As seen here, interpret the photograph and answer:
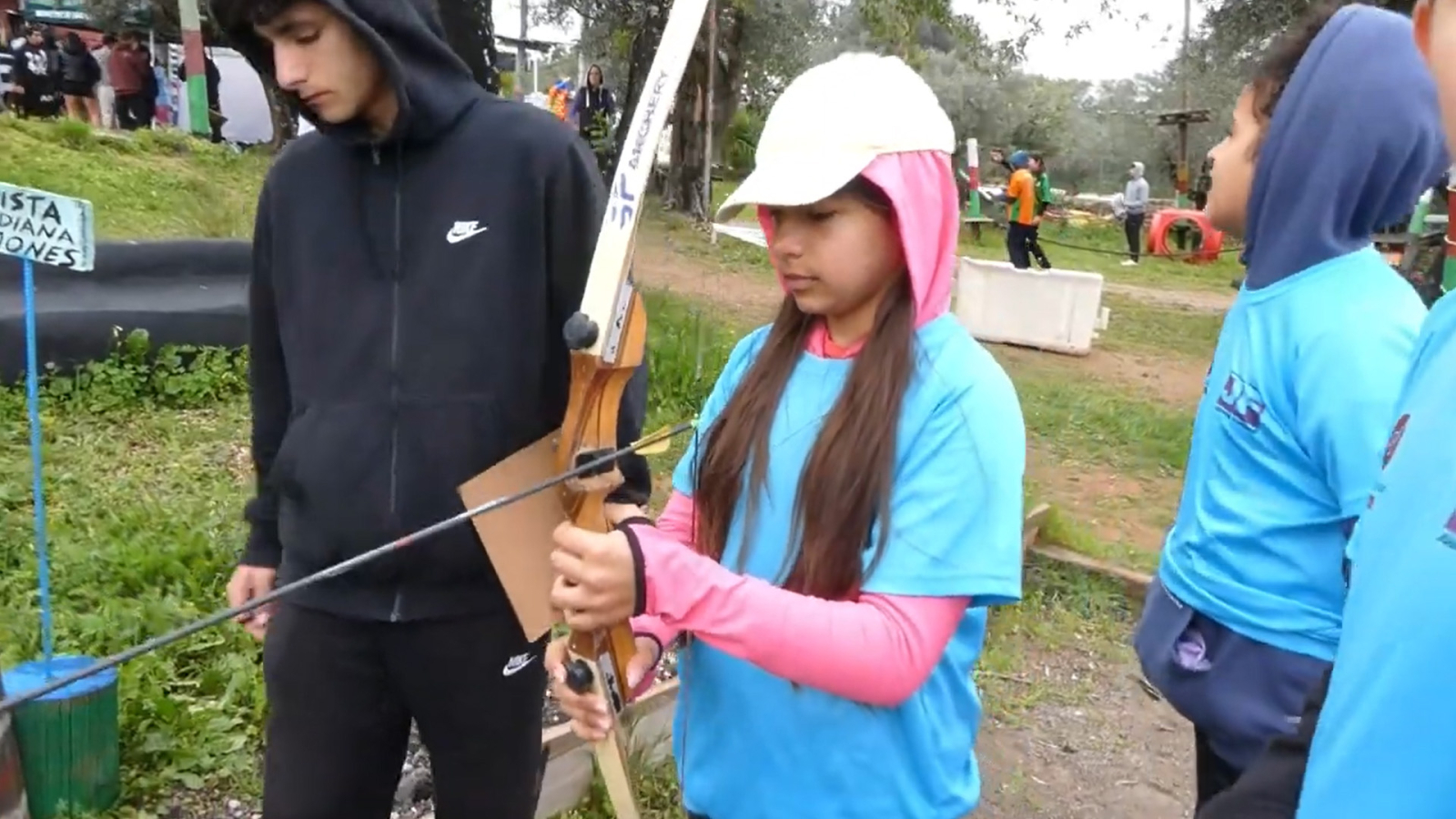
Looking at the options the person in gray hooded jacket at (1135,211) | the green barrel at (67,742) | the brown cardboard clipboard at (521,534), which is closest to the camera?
the brown cardboard clipboard at (521,534)

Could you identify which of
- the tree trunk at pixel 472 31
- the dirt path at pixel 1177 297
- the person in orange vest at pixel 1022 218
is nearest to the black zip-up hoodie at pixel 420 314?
the tree trunk at pixel 472 31

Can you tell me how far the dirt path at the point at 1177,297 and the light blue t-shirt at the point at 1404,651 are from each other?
14606 mm

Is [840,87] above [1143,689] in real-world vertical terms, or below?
above

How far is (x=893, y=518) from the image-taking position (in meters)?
1.40

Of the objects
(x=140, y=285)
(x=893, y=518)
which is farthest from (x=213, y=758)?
(x=140, y=285)

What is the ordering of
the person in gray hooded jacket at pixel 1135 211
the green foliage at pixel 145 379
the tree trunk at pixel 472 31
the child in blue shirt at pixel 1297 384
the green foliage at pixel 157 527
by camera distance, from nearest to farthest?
the child in blue shirt at pixel 1297 384 → the green foliage at pixel 157 527 → the tree trunk at pixel 472 31 → the green foliage at pixel 145 379 → the person in gray hooded jacket at pixel 1135 211

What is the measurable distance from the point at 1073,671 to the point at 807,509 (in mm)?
3021

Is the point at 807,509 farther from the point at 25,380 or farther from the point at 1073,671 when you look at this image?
the point at 25,380

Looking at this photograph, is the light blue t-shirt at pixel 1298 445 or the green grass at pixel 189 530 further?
the green grass at pixel 189 530

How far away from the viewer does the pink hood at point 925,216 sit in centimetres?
141

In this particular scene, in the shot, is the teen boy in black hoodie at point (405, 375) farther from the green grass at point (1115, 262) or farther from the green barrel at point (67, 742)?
the green grass at point (1115, 262)

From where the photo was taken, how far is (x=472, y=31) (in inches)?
179

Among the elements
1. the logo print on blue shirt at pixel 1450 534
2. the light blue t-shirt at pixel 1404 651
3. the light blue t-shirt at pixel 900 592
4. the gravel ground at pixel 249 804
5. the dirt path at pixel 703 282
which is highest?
the logo print on blue shirt at pixel 1450 534

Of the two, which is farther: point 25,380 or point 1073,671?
point 25,380
